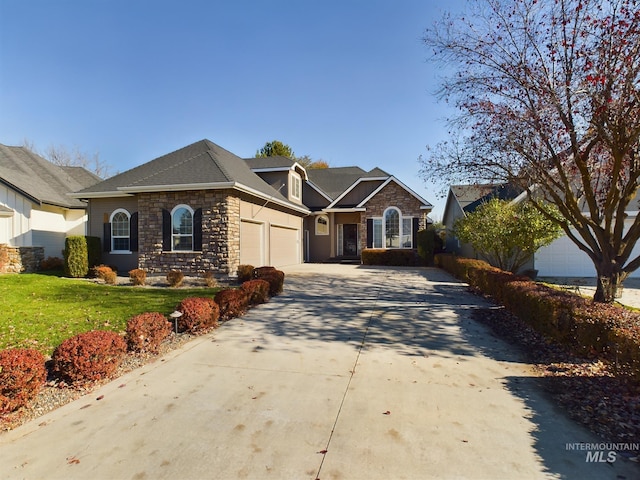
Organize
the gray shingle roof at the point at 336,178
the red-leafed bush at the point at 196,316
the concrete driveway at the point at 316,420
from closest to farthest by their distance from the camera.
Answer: the concrete driveway at the point at 316,420
the red-leafed bush at the point at 196,316
the gray shingle roof at the point at 336,178

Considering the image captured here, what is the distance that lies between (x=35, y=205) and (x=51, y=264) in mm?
2985

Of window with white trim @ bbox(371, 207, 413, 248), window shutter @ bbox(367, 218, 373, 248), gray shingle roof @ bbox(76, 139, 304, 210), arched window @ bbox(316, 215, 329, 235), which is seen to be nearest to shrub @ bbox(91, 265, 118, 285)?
gray shingle roof @ bbox(76, 139, 304, 210)

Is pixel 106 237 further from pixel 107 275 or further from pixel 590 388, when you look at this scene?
pixel 590 388

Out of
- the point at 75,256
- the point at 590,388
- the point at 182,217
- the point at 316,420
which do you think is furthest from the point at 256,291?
the point at 75,256

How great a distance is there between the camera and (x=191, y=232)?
41.5ft

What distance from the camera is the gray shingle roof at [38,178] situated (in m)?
15.3

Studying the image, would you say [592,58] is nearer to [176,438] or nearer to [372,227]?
[176,438]

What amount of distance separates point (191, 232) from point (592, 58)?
1208 centimetres

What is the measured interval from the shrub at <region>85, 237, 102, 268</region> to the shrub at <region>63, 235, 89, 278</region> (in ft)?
1.04

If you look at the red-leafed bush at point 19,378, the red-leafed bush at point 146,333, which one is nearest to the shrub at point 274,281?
the red-leafed bush at point 146,333

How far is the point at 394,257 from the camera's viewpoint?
19297 mm

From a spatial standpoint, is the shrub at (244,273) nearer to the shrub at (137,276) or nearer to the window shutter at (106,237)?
the shrub at (137,276)

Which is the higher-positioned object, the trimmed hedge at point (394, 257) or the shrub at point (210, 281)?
the trimmed hedge at point (394, 257)

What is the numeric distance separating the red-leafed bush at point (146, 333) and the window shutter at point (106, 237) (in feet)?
37.9
